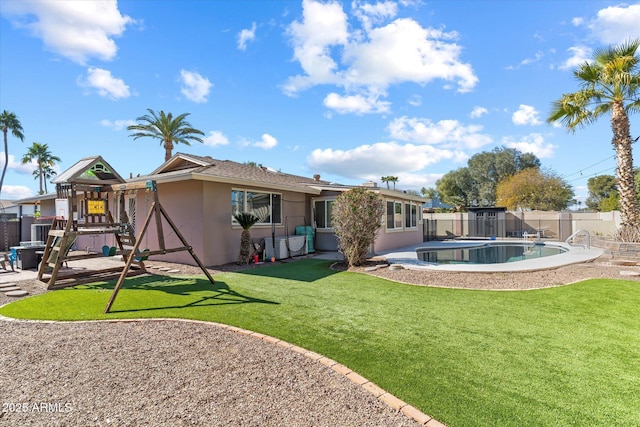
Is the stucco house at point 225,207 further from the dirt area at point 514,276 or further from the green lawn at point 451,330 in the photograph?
the dirt area at point 514,276

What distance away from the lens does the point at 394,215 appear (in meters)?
16.1

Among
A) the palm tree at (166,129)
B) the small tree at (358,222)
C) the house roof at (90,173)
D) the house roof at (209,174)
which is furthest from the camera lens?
the palm tree at (166,129)

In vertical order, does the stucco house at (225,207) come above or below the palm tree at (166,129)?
below

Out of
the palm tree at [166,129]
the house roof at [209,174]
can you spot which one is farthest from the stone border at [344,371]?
the palm tree at [166,129]

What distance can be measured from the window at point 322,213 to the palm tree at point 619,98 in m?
9.80

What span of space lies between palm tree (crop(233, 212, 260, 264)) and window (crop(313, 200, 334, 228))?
171 inches

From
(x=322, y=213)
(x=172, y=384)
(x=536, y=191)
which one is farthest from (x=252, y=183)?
(x=536, y=191)

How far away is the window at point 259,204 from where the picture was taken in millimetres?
11141

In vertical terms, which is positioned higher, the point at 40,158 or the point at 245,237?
the point at 40,158

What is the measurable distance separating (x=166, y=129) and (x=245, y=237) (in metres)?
17.2

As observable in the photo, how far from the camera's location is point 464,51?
12359 millimetres

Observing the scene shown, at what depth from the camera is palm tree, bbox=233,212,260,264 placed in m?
10.6

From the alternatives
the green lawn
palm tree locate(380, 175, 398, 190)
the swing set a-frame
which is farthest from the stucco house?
palm tree locate(380, 175, 398, 190)

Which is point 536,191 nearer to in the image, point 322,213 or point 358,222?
point 322,213
